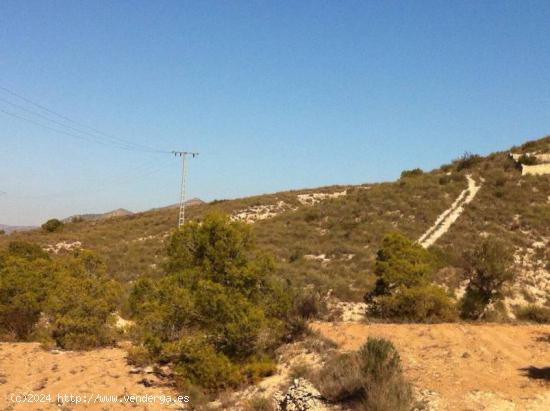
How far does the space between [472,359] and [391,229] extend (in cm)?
1991

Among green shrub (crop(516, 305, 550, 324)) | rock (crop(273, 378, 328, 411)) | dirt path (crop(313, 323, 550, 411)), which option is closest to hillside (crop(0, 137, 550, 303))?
green shrub (crop(516, 305, 550, 324))

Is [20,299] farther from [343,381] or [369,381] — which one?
[369,381]

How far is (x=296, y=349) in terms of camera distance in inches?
473

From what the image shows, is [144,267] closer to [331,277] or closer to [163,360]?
[331,277]

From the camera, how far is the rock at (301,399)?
827 centimetres

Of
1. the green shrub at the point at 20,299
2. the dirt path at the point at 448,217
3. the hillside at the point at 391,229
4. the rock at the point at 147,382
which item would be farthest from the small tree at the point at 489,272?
the green shrub at the point at 20,299

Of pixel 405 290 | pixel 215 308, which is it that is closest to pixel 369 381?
pixel 215 308

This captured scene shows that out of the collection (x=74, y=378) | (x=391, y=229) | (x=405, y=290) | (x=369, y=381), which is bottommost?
(x=74, y=378)

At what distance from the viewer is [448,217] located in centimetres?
3183

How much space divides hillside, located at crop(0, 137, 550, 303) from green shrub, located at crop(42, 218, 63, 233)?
9.74 metres

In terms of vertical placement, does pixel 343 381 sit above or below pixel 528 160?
below

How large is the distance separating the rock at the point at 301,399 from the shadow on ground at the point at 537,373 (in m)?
4.23

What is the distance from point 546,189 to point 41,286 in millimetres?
33583

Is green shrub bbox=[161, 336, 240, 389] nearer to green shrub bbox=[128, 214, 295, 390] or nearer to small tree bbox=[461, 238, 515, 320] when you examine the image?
green shrub bbox=[128, 214, 295, 390]
